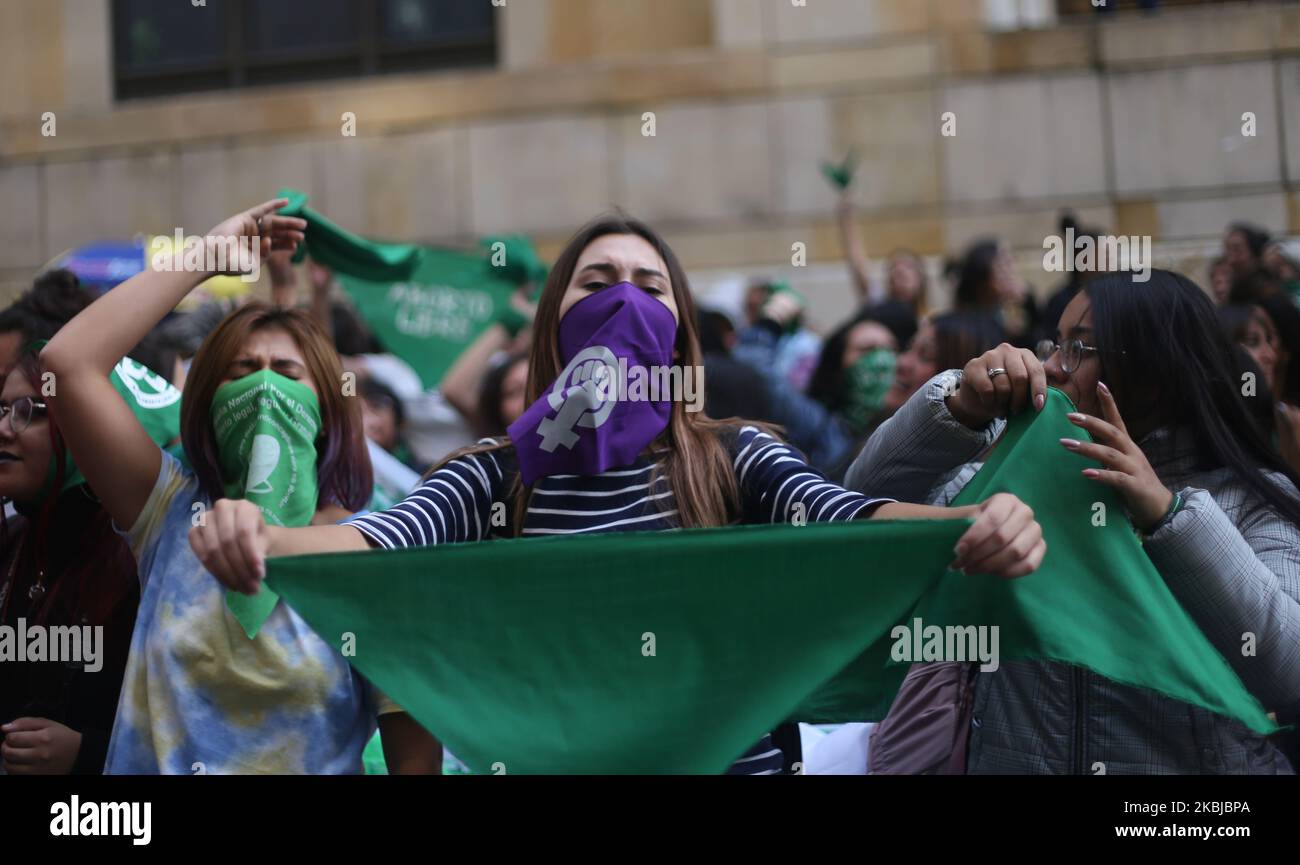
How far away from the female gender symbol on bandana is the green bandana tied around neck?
766 millimetres

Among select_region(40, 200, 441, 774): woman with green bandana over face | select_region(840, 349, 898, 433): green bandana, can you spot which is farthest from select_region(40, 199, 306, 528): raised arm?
select_region(840, 349, 898, 433): green bandana

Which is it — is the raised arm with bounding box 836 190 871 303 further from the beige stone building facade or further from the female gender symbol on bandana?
the female gender symbol on bandana

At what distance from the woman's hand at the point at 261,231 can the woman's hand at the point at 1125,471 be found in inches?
71.9

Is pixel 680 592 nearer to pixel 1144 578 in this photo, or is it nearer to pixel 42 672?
pixel 1144 578

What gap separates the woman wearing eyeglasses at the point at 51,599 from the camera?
11.4 feet

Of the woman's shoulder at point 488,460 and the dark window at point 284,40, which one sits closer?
the woman's shoulder at point 488,460

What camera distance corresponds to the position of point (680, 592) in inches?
113

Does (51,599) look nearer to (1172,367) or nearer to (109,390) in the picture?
(109,390)

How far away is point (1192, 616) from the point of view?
3.08m

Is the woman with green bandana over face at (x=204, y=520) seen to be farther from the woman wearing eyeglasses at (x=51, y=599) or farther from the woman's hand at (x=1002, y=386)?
the woman's hand at (x=1002, y=386)

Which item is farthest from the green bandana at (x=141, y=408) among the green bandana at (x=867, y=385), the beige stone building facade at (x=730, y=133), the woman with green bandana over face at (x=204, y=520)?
the beige stone building facade at (x=730, y=133)

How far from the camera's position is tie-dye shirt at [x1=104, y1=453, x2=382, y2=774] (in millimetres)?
3320

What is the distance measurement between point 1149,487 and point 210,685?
2.01m
